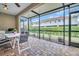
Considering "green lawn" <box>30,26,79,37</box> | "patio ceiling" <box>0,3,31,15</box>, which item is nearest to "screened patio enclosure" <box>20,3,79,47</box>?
"green lawn" <box>30,26,79,37</box>

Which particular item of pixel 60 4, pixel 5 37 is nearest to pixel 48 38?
pixel 60 4

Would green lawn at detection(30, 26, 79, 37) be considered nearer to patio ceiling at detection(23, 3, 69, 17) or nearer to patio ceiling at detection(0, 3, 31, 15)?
patio ceiling at detection(23, 3, 69, 17)

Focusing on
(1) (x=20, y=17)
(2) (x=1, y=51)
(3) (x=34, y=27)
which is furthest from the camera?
(3) (x=34, y=27)

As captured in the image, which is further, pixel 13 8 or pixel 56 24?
pixel 56 24

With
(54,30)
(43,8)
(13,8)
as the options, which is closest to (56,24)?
(54,30)

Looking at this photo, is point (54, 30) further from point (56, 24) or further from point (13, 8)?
point (13, 8)

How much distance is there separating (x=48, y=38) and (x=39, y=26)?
0.46 metres

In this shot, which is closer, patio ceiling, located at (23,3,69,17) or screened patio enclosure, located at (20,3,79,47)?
patio ceiling, located at (23,3,69,17)

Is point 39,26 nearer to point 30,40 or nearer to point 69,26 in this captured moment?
point 30,40

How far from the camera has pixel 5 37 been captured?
237cm

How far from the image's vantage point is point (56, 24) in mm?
2482

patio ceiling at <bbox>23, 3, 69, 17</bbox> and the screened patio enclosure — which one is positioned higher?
patio ceiling at <bbox>23, 3, 69, 17</bbox>

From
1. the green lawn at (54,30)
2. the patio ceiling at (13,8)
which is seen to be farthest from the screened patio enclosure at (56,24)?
the patio ceiling at (13,8)

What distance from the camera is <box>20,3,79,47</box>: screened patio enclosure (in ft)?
8.14
